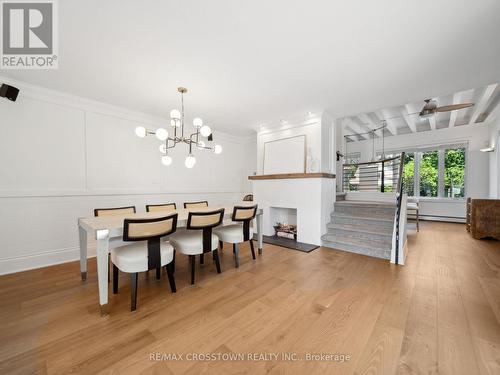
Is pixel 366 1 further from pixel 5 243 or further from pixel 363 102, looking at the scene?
pixel 5 243

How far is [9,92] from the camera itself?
267 centimetres

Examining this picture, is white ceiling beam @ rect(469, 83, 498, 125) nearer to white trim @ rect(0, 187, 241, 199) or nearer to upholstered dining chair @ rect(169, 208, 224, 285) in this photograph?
upholstered dining chair @ rect(169, 208, 224, 285)

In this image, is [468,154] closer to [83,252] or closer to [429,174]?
[429,174]

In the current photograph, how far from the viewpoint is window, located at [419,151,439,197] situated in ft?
22.0

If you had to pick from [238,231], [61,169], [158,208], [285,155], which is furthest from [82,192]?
[285,155]

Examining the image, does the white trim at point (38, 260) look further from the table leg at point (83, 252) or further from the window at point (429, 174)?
the window at point (429, 174)

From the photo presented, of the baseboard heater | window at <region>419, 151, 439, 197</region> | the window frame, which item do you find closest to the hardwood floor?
the baseboard heater

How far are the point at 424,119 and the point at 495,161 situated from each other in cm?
185

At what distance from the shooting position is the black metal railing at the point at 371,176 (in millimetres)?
5434

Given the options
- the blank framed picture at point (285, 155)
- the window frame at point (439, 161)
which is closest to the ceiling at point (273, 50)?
the blank framed picture at point (285, 155)

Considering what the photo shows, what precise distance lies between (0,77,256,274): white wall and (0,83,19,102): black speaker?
146mm

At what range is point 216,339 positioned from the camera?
1.54 metres

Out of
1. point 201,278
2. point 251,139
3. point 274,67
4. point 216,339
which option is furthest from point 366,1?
point 251,139

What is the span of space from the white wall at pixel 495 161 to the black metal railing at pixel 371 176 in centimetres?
193
